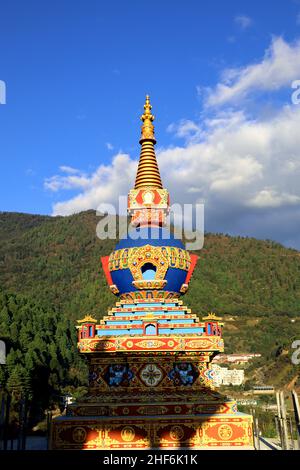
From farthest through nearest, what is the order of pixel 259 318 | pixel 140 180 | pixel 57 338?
pixel 259 318 → pixel 57 338 → pixel 140 180

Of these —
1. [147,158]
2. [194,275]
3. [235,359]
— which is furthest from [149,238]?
[194,275]

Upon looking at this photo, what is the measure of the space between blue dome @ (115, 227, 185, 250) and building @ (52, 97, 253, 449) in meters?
0.05

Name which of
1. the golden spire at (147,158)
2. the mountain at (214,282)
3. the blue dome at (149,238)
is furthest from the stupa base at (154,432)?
the mountain at (214,282)

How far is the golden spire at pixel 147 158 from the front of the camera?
2719cm

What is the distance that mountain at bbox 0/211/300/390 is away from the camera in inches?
4250

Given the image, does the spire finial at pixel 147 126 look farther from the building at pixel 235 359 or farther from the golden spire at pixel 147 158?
the building at pixel 235 359

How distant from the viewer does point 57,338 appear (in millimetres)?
58031

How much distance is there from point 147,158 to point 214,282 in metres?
114

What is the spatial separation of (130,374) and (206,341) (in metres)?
3.72

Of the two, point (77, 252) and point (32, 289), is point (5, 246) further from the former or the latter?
point (32, 289)

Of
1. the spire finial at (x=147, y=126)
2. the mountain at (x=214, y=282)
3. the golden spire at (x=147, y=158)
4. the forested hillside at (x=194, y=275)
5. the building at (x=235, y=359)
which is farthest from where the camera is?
the forested hillside at (x=194, y=275)

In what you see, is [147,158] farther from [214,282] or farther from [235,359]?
[214,282]

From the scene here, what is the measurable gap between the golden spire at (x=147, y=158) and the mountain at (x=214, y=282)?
214 ft
